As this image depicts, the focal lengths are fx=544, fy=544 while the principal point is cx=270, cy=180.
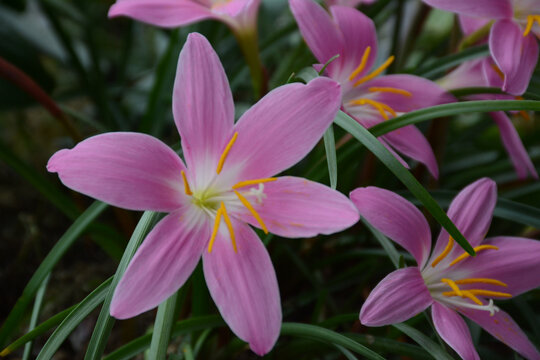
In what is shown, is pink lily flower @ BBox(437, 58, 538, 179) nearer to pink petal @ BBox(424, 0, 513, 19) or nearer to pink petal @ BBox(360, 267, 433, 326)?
pink petal @ BBox(424, 0, 513, 19)

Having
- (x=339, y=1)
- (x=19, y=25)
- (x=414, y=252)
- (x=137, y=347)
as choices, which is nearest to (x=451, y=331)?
(x=414, y=252)

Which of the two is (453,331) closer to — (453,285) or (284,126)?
(453,285)

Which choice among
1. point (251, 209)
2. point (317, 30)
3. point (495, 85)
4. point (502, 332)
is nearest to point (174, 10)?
point (317, 30)

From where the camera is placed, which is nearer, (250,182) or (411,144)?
(250,182)

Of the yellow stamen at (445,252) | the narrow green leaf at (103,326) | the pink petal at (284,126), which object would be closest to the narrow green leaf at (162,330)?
the narrow green leaf at (103,326)

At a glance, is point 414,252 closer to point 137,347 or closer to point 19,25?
point 137,347

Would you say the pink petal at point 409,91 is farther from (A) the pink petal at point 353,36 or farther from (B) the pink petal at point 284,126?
(B) the pink petal at point 284,126

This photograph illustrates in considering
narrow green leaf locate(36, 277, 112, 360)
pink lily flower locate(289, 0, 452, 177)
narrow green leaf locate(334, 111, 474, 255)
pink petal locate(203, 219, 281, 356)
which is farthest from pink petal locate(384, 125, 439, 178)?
narrow green leaf locate(36, 277, 112, 360)
